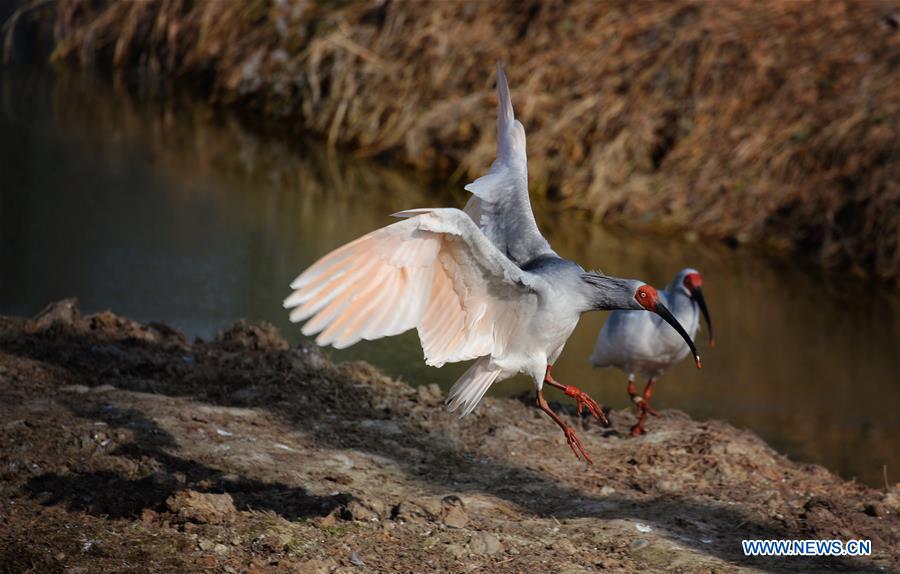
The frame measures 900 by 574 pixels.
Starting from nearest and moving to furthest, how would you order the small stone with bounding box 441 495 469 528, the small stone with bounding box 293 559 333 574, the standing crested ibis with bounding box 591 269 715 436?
1. the small stone with bounding box 293 559 333 574
2. the small stone with bounding box 441 495 469 528
3. the standing crested ibis with bounding box 591 269 715 436

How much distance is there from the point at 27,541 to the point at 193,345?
2360 mm

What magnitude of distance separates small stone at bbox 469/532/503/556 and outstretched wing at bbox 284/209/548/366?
2.08 ft

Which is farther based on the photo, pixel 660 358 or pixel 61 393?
pixel 660 358

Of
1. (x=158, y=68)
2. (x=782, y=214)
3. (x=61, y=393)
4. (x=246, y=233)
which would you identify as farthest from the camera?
(x=158, y=68)

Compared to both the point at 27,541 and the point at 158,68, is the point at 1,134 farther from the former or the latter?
the point at 27,541

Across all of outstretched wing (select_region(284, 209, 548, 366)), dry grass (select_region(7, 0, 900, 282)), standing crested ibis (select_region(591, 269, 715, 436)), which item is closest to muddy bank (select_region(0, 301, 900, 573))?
standing crested ibis (select_region(591, 269, 715, 436))

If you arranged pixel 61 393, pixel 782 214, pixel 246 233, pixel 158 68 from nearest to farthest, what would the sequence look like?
pixel 61 393, pixel 246 233, pixel 782 214, pixel 158 68

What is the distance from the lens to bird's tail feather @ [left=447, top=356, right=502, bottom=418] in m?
4.82

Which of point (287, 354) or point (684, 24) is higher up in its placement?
point (684, 24)

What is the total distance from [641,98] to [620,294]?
6294 millimetres

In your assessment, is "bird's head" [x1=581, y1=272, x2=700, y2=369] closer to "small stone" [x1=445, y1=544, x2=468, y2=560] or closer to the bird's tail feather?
the bird's tail feather

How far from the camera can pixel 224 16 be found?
12430 mm

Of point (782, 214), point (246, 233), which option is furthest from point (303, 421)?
point (782, 214)

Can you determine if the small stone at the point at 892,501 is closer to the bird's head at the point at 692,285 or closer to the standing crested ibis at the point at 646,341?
the standing crested ibis at the point at 646,341
